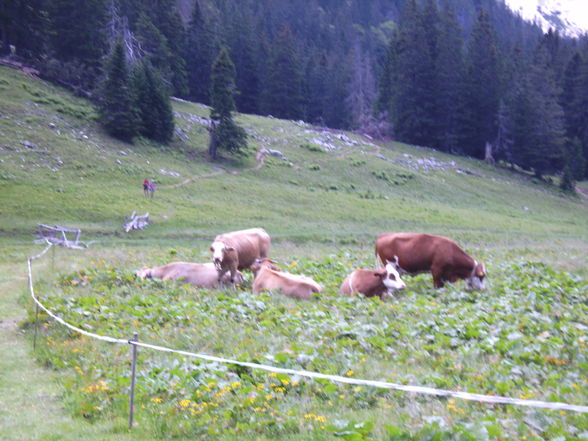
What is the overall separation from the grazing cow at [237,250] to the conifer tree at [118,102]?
3887cm

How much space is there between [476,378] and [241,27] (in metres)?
101

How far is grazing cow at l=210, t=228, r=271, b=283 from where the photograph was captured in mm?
15766

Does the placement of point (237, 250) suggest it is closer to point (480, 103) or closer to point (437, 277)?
point (437, 277)

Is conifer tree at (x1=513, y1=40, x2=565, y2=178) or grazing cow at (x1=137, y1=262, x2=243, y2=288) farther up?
conifer tree at (x1=513, y1=40, x2=565, y2=178)

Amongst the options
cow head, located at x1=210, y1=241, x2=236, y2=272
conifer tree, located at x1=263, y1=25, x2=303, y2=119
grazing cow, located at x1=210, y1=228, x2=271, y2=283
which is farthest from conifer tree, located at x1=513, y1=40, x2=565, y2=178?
cow head, located at x1=210, y1=241, x2=236, y2=272

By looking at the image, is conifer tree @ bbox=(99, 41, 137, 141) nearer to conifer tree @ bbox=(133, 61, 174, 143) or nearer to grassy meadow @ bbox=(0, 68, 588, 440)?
conifer tree @ bbox=(133, 61, 174, 143)

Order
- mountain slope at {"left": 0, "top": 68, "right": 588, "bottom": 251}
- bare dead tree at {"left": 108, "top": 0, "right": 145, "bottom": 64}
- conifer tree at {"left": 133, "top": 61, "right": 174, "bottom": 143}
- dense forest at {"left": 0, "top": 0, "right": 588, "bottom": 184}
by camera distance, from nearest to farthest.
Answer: mountain slope at {"left": 0, "top": 68, "right": 588, "bottom": 251}
conifer tree at {"left": 133, "top": 61, "right": 174, "bottom": 143}
bare dead tree at {"left": 108, "top": 0, "right": 145, "bottom": 64}
dense forest at {"left": 0, "top": 0, "right": 588, "bottom": 184}

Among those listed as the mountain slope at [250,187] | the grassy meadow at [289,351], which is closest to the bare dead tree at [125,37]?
the mountain slope at [250,187]

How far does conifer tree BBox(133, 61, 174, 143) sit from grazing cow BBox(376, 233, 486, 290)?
44.9m

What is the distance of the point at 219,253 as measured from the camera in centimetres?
1552

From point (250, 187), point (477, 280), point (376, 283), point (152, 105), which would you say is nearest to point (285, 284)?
point (376, 283)

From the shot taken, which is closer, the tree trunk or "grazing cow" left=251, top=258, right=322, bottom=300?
"grazing cow" left=251, top=258, right=322, bottom=300

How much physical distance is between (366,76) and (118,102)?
62.9m

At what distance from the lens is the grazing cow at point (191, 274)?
51.4ft
